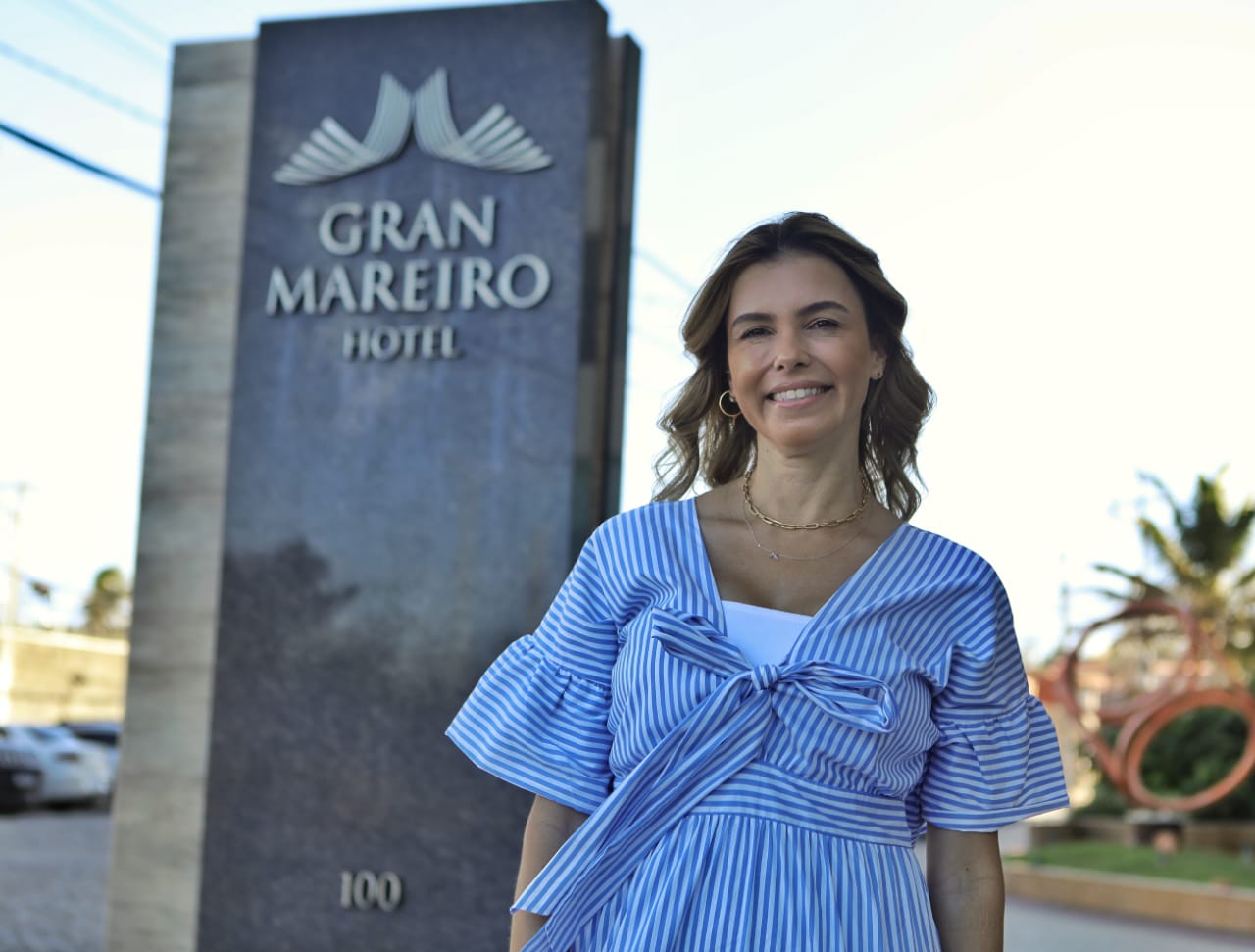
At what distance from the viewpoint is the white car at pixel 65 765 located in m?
18.2

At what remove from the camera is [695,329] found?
7.59 feet

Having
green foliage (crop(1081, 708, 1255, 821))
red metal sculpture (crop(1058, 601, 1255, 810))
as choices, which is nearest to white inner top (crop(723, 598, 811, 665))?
red metal sculpture (crop(1058, 601, 1255, 810))

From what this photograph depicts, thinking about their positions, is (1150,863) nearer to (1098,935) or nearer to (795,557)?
(1098,935)

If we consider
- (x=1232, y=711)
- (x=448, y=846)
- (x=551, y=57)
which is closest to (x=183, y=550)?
(x=448, y=846)

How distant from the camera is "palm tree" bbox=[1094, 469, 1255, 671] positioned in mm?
27891

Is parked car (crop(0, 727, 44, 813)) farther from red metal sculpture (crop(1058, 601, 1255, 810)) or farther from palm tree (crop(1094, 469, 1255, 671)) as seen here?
palm tree (crop(1094, 469, 1255, 671))

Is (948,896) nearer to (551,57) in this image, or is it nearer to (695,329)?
(695,329)

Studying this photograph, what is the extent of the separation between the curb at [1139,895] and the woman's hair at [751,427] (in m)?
11.0

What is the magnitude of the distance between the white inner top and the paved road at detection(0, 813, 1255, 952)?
6.61 meters

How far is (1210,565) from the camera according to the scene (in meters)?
28.1

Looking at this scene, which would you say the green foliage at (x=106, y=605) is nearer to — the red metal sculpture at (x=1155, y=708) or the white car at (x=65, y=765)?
the white car at (x=65, y=765)

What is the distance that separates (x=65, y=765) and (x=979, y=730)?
59.7 feet

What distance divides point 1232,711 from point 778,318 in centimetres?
2062

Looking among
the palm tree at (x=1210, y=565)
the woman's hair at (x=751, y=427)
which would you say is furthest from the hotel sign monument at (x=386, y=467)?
the palm tree at (x=1210, y=565)
